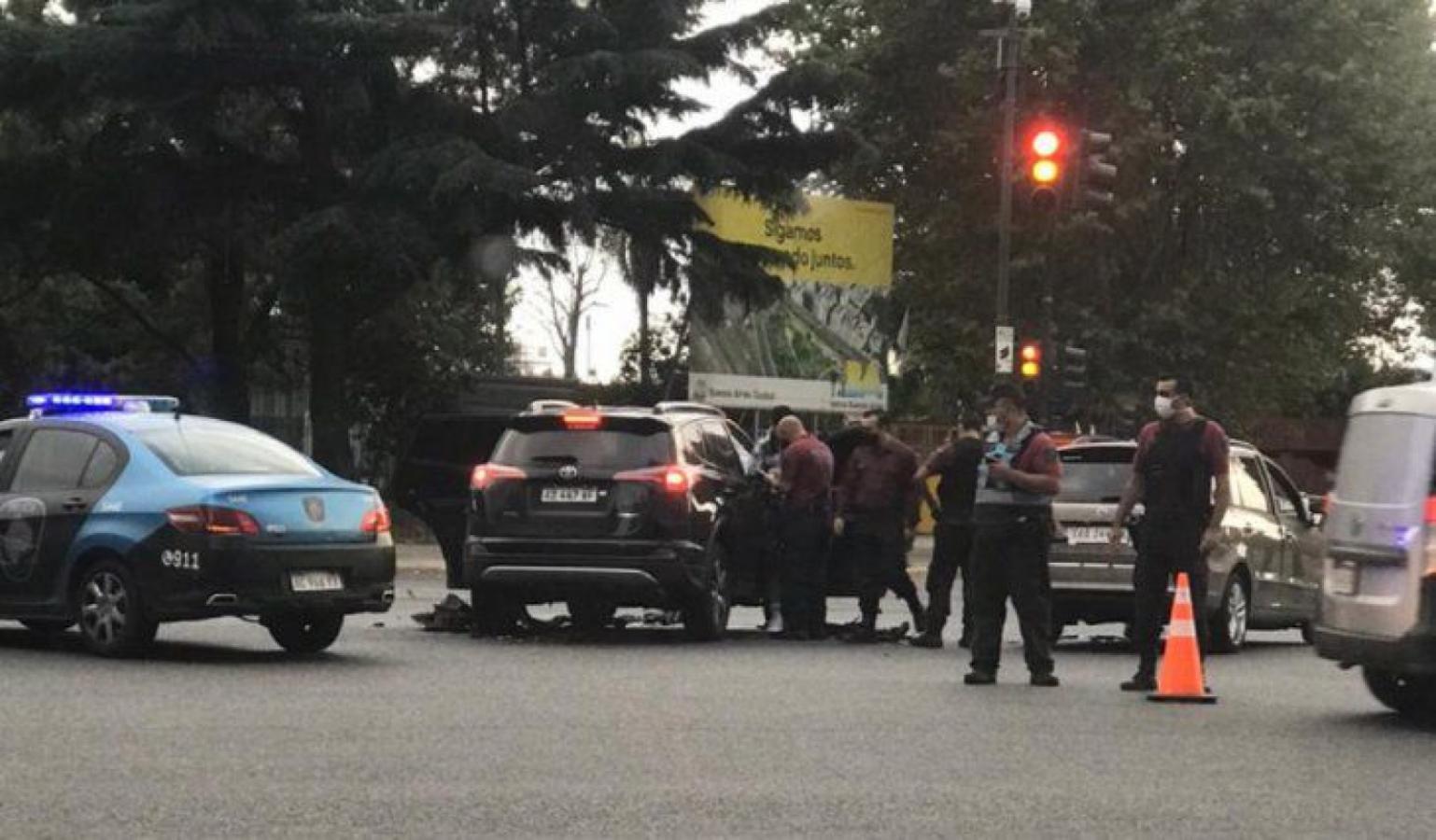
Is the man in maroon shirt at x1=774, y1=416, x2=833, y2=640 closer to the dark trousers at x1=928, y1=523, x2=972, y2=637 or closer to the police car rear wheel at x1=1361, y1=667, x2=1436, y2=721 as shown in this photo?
the dark trousers at x1=928, y1=523, x2=972, y2=637

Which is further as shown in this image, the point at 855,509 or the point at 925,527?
the point at 925,527

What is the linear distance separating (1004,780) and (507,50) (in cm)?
2709

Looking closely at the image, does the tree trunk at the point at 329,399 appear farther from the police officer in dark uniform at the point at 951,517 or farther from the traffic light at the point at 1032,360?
the police officer in dark uniform at the point at 951,517

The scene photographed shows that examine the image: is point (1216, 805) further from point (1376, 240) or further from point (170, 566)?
point (1376, 240)

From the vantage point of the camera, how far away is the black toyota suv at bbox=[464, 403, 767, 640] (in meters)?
17.4

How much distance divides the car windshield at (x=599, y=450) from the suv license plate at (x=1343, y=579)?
5.72 meters

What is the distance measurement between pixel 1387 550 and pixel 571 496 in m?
6.46

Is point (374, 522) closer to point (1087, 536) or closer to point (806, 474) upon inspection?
point (806, 474)

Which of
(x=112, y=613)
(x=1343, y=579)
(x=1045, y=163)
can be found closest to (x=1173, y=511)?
(x=1343, y=579)

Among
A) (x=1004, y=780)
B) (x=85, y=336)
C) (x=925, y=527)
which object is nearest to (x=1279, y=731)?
(x=1004, y=780)

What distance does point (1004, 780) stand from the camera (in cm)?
1009

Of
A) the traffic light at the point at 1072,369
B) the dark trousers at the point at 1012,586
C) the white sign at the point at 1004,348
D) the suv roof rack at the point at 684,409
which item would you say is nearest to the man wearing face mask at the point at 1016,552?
the dark trousers at the point at 1012,586

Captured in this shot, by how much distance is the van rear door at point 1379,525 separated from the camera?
12625 mm

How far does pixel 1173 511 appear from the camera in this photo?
14273 mm
